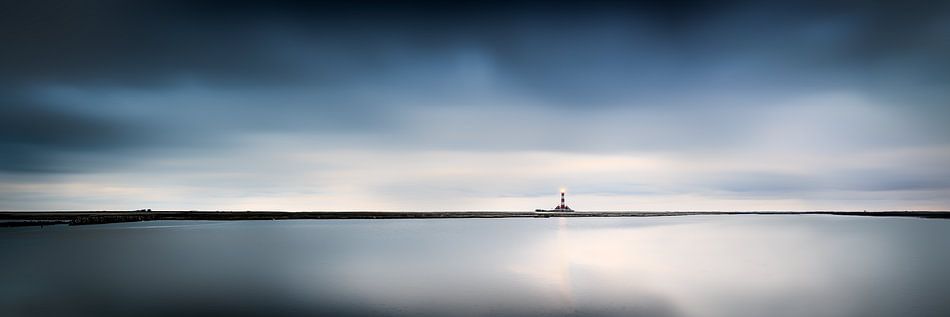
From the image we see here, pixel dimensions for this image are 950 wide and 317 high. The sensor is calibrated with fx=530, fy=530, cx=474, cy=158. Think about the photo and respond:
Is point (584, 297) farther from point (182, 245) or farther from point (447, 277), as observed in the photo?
point (182, 245)

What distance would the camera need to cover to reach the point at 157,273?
79.9 feet

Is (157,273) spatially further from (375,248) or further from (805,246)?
(805,246)

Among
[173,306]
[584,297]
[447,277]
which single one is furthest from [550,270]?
[173,306]

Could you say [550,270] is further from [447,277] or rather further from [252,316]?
[252,316]

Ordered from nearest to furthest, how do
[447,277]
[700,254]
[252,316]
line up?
[252,316]
[447,277]
[700,254]

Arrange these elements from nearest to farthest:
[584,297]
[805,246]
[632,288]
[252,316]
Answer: [252,316] → [584,297] → [632,288] → [805,246]

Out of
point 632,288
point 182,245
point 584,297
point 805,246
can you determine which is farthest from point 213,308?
point 805,246

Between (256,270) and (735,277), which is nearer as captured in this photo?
(735,277)

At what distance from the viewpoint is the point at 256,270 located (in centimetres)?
2597

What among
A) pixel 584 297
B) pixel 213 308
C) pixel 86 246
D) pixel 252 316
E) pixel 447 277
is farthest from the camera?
pixel 86 246

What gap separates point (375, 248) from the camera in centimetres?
3800

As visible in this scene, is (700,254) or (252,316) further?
(700,254)

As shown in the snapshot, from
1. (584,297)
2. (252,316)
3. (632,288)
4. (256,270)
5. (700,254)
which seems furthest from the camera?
(700,254)

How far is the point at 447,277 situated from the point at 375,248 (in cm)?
1514
